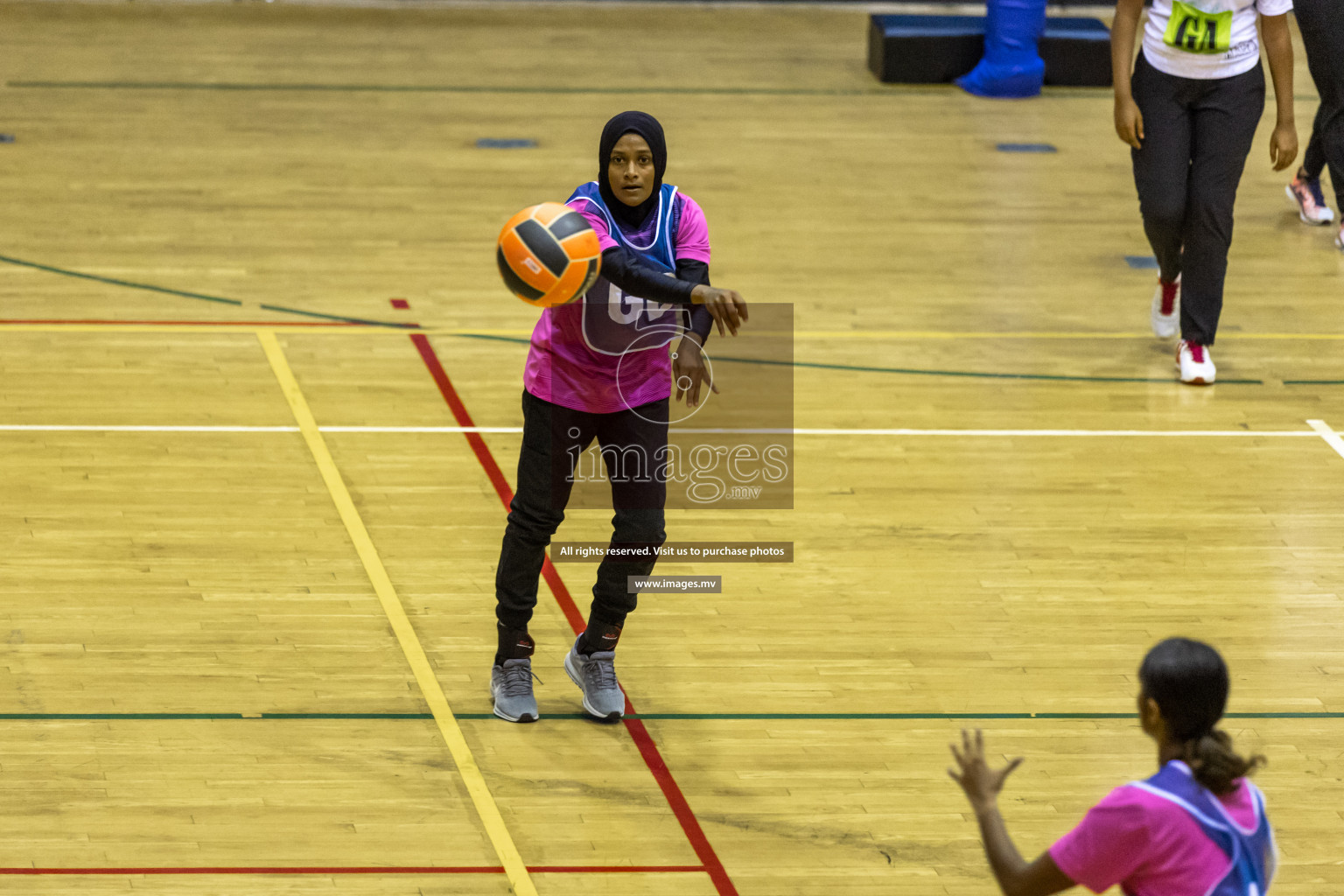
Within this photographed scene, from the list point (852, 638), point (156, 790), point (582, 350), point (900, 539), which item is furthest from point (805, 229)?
Result: point (156, 790)

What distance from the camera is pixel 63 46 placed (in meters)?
11.5

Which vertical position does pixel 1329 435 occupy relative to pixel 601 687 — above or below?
below

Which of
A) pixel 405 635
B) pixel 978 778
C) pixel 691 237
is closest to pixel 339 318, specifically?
pixel 405 635

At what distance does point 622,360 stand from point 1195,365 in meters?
3.49

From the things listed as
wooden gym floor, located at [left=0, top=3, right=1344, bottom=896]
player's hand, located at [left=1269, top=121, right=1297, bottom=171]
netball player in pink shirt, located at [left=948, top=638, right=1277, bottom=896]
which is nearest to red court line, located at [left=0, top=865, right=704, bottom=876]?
wooden gym floor, located at [left=0, top=3, right=1344, bottom=896]

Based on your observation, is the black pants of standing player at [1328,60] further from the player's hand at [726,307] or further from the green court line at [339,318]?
the player's hand at [726,307]

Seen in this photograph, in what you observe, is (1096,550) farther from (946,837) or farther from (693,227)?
(693,227)

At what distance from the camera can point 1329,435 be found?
20.6 feet

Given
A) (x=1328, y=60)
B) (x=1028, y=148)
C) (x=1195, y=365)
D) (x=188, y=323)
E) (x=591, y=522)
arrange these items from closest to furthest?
(x=591, y=522) < (x=1195, y=365) < (x=188, y=323) < (x=1328, y=60) < (x=1028, y=148)

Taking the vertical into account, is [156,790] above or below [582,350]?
below

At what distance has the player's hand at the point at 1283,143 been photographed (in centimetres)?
637

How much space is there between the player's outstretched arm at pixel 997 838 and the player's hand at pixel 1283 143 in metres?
4.47

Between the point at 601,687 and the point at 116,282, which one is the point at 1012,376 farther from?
the point at 116,282

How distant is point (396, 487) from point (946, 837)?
254 cm
